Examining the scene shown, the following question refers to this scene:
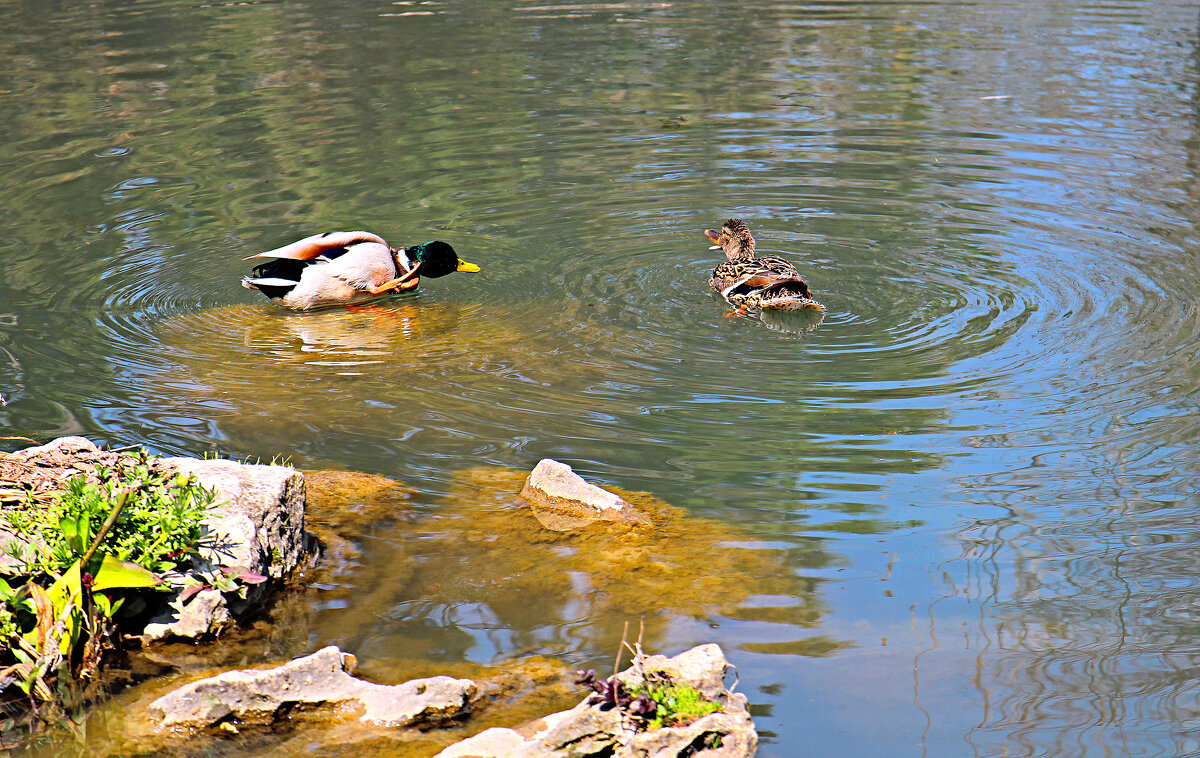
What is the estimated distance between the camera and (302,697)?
3.54 metres

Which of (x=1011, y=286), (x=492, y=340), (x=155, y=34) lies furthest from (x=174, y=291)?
(x=155, y=34)

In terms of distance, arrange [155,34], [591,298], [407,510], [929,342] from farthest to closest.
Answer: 1. [155,34]
2. [591,298]
3. [929,342]
4. [407,510]

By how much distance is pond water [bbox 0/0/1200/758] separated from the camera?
4.06m

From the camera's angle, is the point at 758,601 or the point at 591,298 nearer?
the point at 758,601

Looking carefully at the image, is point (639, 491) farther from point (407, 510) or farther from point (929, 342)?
point (929, 342)

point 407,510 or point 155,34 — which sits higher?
point 155,34

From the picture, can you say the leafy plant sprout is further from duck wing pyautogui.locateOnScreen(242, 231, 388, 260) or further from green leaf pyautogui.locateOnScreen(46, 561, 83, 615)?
duck wing pyautogui.locateOnScreen(242, 231, 388, 260)

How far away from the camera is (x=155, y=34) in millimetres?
17891

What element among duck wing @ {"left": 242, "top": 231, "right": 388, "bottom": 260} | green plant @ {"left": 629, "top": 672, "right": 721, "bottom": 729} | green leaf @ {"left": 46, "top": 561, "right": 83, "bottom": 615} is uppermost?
duck wing @ {"left": 242, "top": 231, "right": 388, "bottom": 260}

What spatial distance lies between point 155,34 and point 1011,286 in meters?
15.4

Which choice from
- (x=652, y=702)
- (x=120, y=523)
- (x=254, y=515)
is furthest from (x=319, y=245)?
(x=652, y=702)

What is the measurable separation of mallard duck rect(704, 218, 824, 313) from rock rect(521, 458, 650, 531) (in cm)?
260

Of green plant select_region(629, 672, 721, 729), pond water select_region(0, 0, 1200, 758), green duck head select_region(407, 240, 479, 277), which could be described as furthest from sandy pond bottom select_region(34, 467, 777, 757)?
green duck head select_region(407, 240, 479, 277)

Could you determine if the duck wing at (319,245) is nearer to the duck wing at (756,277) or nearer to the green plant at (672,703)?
the duck wing at (756,277)
